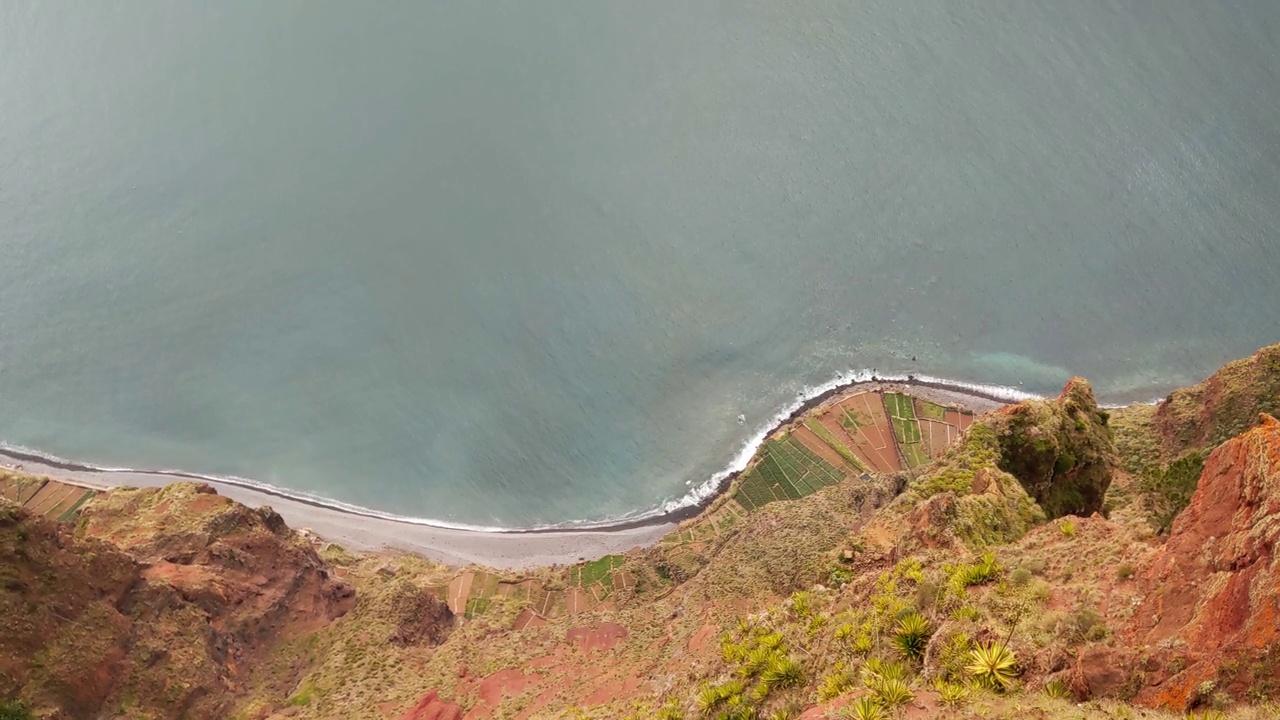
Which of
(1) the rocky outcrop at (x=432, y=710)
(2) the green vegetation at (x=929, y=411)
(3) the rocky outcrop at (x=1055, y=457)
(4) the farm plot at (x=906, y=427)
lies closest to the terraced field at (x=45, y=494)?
(1) the rocky outcrop at (x=432, y=710)

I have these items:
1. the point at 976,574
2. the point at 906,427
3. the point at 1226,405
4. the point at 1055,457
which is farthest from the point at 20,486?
the point at 1226,405

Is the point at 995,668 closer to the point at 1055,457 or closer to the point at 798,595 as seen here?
the point at 798,595

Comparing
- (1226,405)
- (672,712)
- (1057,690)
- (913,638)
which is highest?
(1226,405)

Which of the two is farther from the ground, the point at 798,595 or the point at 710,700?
the point at 798,595

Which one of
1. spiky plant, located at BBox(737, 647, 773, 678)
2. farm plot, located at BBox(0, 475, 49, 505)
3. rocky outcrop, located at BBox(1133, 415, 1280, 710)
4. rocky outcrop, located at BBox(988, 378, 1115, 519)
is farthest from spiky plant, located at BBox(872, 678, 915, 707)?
farm plot, located at BBox(0, 475, 49, 505)

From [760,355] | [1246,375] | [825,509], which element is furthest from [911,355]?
[1246,375]

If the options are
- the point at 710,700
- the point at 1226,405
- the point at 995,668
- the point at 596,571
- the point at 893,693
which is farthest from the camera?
the point at 596,571

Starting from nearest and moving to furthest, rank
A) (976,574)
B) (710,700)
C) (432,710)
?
(976,574) < (710,700) < (432,710)
